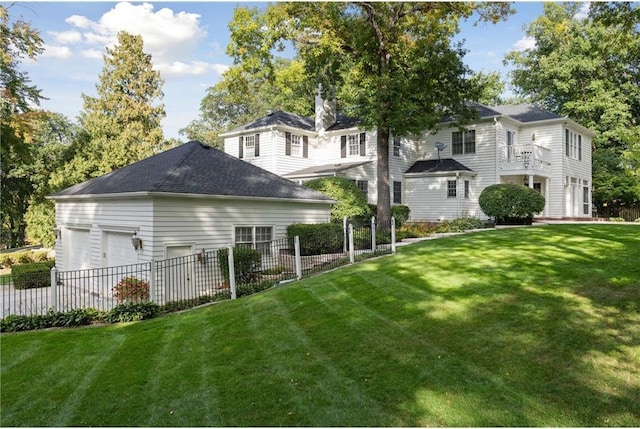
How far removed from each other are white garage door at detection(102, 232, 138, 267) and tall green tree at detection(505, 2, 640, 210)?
30285 millimetres

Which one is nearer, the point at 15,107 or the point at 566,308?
the point at 566,308

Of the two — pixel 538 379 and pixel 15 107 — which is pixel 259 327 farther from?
pixel 15 107

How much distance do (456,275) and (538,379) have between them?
432 cm

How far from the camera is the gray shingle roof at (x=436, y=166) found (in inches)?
977

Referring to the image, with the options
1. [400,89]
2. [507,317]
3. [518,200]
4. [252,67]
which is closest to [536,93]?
[518,200]

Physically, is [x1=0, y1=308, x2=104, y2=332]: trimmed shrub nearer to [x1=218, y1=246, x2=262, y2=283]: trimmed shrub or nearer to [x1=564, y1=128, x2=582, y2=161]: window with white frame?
[x1=218, y1=246, x2=262, y2=283]: trimmed shrub

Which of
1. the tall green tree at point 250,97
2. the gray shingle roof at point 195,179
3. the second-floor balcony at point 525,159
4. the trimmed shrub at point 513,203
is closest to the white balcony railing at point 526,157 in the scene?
the second-floor balcony at point 525,159

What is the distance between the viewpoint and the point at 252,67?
20016 millimetres

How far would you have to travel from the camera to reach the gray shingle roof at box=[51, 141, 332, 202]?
13422mm

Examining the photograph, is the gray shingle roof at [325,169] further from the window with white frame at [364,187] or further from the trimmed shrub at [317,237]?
the trimmed shrub at [317,237]

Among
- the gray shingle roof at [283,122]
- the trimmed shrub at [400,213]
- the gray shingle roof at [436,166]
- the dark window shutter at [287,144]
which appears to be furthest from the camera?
the gray shingle roof at [283,122]

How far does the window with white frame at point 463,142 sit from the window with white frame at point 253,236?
14831mm

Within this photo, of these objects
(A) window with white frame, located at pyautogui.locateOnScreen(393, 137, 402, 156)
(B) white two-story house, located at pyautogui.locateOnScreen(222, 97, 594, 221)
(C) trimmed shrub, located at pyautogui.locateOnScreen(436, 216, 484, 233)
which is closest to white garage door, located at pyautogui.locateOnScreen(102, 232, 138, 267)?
(B) white two-story house, located at pyautogui.locateOnScreen(222, 97, 594, 221)

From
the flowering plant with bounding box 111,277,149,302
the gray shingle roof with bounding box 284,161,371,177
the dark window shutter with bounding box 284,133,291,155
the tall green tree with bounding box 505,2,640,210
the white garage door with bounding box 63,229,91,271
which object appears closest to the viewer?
the flowering plant with bounding box 111,277,149,302
